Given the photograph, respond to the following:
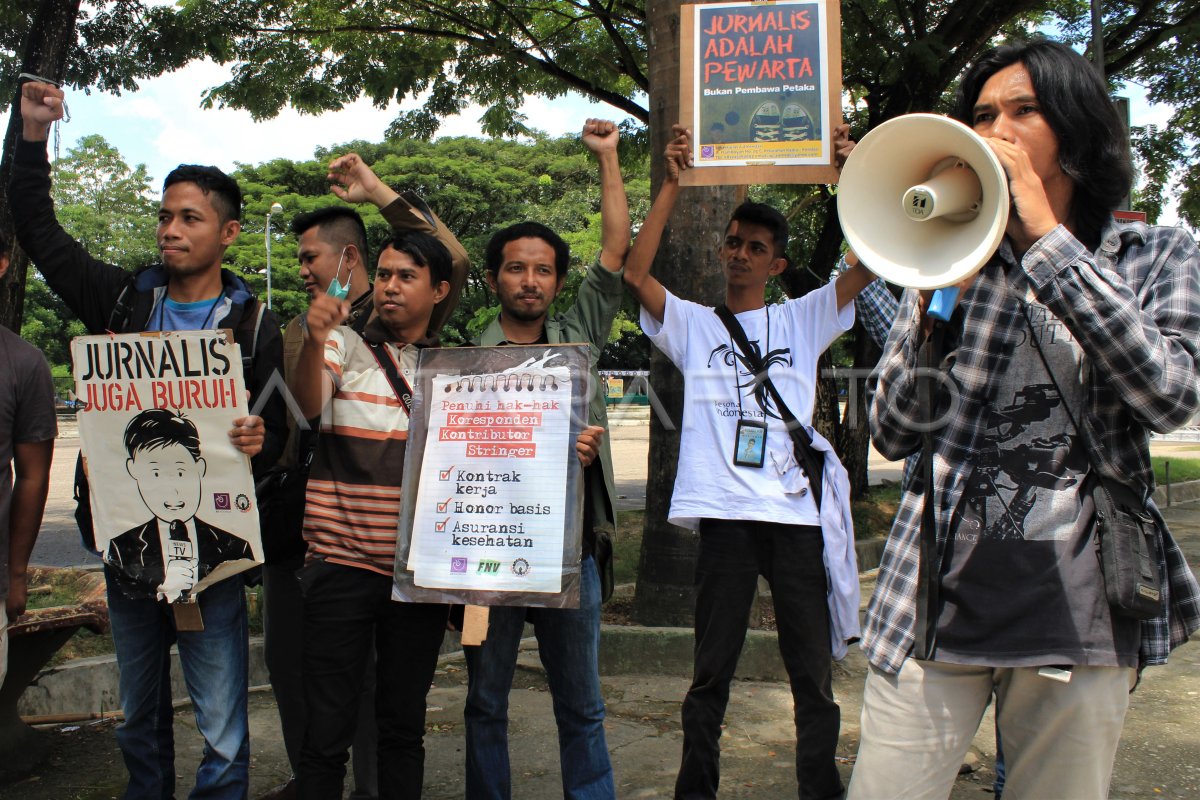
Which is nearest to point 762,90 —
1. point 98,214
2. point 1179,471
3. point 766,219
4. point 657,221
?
point 766,219

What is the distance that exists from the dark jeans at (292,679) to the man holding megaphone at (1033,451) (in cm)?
200

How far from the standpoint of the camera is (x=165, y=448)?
3008 millimetres

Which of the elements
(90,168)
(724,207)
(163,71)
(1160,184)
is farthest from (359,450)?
(90,168)

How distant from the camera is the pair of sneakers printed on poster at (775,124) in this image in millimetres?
3389

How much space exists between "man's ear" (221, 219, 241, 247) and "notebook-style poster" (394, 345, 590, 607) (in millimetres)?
772

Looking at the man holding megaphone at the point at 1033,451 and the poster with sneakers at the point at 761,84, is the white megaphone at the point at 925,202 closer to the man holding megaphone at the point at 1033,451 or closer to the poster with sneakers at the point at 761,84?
the man holding megaphone at the point at 1033,451

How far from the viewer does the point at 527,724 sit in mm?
4516

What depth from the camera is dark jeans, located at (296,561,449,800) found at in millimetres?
2883

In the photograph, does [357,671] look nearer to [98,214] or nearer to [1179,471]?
[1179,471]

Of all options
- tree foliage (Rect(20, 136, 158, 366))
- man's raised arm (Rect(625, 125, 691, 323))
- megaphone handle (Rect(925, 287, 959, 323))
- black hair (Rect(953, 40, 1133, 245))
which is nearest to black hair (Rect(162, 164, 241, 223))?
man's raised arm (Rect(625, 125, 691, 323))

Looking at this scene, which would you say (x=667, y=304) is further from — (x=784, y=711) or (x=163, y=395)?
(x=784, y=711)

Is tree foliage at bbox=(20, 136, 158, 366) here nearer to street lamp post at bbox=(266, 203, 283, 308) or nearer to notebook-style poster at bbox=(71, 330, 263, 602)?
street lamp post at bbox=(266, 203, 283, 308)

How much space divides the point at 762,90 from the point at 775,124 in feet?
0.43

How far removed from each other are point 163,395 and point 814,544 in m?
2.01
